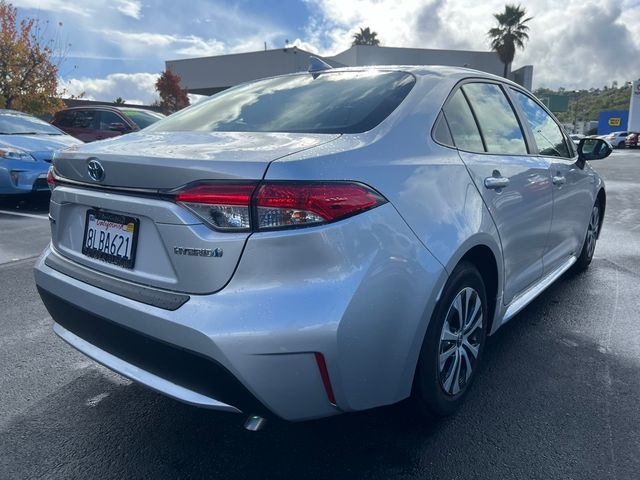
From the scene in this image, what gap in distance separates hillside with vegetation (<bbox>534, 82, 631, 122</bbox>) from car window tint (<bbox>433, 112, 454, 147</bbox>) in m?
85.8

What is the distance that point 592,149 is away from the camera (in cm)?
433

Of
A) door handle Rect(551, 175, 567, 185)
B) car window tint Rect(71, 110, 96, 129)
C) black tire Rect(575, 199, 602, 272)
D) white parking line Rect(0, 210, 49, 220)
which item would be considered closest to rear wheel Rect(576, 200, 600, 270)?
black tire Rect(575, 199, 602, 272)

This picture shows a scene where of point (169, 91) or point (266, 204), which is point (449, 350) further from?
point (169, 91)

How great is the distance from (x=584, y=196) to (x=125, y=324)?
361 cm

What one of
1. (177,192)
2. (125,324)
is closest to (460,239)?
(177,192)

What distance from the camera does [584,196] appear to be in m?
4.20

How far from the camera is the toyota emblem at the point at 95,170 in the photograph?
213 centimetres

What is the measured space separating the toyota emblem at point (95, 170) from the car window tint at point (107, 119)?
32.1 feet

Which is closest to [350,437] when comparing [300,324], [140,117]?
[300,324]

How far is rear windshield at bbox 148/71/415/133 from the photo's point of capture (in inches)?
90.7

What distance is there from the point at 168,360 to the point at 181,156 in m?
0.74

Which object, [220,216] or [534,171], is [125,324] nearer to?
[220,216]

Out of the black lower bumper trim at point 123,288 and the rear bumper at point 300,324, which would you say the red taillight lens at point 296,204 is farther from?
the black lower bumper trim at point 123,288

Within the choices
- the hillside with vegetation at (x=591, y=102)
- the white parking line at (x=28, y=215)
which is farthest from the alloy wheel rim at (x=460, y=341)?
the hillside with vegetation at (x=591, y=102)
